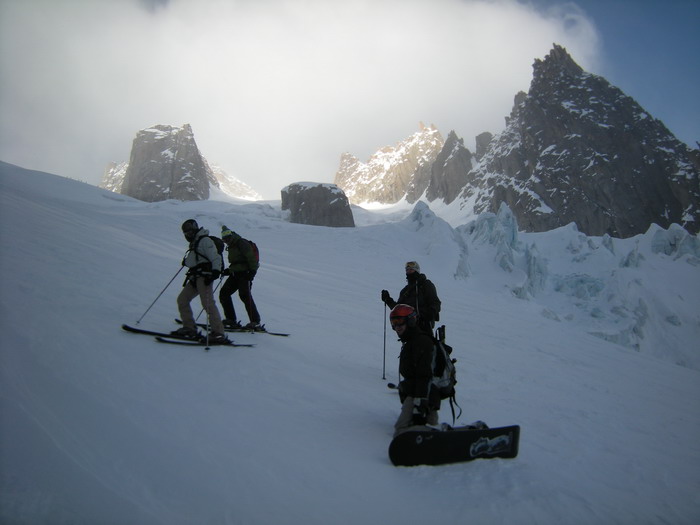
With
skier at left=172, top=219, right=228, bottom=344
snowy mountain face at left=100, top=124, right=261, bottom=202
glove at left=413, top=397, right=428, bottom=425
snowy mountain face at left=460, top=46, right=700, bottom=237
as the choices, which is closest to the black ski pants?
skier at left=172, top=219, right=228, bottom=344

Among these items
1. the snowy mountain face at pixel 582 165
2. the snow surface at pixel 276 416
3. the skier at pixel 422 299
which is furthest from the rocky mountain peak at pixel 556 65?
the skier at pixel 422 299

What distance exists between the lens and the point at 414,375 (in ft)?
13.5

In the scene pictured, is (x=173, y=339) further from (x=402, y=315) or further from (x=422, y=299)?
(x=422, y=299)

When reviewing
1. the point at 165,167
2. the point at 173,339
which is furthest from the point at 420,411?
the point at 165,167

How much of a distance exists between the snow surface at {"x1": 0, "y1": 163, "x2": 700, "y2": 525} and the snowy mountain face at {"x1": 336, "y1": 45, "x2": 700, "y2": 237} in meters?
100

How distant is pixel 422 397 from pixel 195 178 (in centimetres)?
10777

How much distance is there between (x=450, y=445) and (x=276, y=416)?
177 centimetres

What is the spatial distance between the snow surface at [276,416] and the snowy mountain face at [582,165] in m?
100

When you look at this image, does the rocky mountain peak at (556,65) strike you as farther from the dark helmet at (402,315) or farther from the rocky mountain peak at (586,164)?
the dark helmet at (402,315)

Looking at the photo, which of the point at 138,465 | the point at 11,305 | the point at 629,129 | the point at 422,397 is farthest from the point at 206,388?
the point at 629,129

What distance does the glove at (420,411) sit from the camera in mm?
3902

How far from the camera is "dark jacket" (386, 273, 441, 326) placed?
569 cm

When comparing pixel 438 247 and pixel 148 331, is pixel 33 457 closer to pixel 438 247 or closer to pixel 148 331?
pixel 148 331

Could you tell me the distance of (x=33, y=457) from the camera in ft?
8.06
